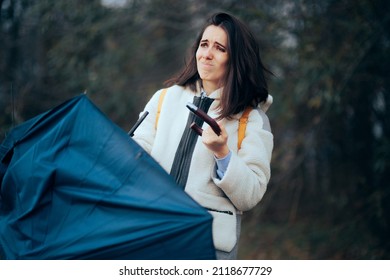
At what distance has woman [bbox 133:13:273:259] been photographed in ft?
7.57

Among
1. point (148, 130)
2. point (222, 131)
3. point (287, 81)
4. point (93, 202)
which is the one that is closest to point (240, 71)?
point (222, 131)

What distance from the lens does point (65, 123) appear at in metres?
2.30

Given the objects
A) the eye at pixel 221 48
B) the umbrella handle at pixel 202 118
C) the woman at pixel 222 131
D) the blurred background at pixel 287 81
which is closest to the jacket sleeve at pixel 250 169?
the woman at pixel 222 131

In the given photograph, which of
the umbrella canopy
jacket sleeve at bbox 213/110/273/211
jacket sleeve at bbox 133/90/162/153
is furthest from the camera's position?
jacket sleeve at bbox 133/90/162/153

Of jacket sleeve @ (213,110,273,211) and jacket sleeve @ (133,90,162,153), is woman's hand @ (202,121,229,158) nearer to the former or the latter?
jacket sleeve @ (213,110,273,211)

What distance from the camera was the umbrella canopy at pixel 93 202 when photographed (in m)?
2.12

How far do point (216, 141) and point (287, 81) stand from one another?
4108 millimetres

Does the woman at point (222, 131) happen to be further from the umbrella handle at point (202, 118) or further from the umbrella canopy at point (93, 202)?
the umbrella canopy at point (93, 202)

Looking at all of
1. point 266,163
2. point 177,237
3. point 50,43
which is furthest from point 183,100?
point 50,43

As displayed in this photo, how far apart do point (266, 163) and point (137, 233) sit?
0.63m

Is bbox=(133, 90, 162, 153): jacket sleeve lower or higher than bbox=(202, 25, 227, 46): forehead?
lower

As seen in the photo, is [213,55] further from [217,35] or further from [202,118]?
[202,118]

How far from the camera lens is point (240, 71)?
247 centimetres

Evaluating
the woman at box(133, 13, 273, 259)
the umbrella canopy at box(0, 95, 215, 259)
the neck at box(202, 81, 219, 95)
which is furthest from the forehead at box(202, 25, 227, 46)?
the umbrella canopy at box(0, 95, 215, 259)
